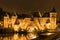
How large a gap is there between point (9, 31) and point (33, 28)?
1.00m

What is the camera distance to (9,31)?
9734mm

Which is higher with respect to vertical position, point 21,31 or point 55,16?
point 55,16

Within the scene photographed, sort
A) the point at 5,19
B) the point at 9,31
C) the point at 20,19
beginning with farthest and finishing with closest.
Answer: the point at 5,19, the point at 20,19, the point at 9,31

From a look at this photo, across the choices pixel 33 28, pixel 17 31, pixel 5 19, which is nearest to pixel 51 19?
pixel 33 28

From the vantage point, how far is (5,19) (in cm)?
1124

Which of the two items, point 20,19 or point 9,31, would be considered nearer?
point 9,31

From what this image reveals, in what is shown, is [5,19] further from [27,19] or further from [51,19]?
[51,19]

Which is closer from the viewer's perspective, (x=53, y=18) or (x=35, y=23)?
(x=53, y=18)

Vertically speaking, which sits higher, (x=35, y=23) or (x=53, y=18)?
(x=53, y=18)

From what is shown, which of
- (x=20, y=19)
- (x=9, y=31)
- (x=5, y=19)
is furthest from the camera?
(x=5, y=19)

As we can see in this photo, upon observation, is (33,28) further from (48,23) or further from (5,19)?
(5,19)

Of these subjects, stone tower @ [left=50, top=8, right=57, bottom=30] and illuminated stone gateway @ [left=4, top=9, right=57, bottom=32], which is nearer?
stone tower @ [left=50, top=8, right=57, bottom=30]

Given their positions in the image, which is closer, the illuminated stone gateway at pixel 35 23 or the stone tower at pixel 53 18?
the stone tower at pixel 53 18

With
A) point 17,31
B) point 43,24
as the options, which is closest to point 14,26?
point 17,31
